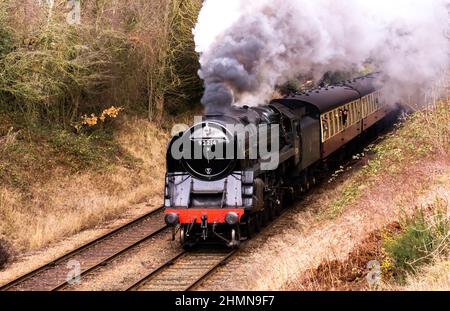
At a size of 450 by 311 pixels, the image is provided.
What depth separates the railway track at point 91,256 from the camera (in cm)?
1128

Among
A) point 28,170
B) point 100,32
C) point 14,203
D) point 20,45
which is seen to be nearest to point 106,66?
point 100,32

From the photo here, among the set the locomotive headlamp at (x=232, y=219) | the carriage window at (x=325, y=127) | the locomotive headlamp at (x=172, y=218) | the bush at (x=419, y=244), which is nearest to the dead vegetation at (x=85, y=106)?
the locomotive headlamp at (x=172, y=218)

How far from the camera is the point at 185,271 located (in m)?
11.7

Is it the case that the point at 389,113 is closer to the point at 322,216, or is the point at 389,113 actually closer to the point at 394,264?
the point at 322,216

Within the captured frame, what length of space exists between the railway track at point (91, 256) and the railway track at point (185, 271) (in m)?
1.32

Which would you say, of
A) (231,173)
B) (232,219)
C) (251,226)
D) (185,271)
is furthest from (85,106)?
(185,271)

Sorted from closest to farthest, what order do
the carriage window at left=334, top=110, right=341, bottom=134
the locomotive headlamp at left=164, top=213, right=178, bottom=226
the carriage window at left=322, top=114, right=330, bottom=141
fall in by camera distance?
the locomotive headlamp at left=164, top=213, right=178, bottom=226 < the carriage window at left=322, top=114, right=330, bottom=141 < the carriage window at left=334, top=110, right=341, bottom=134

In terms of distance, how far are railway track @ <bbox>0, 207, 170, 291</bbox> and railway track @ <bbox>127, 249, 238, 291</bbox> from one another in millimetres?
1319

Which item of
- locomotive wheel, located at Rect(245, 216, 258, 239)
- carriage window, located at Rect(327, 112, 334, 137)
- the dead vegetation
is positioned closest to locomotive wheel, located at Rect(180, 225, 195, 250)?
locomotive wheel, located at Rect(245, 216, 258, 239)

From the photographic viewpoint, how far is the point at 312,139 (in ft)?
56.6

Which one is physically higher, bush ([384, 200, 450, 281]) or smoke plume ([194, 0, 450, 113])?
smoke plume ([194, 0, 450, 113])

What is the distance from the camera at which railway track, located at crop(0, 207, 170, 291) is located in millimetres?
11280

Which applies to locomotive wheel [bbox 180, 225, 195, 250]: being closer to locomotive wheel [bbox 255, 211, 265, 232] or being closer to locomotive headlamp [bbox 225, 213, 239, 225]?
locomotive headlamp [bbox 225, 213, 239, 225]

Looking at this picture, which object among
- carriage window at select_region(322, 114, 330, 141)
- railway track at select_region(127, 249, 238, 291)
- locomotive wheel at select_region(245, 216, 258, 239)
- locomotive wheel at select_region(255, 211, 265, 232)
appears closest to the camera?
railway track at select_region(127, 249, 238, 291)
